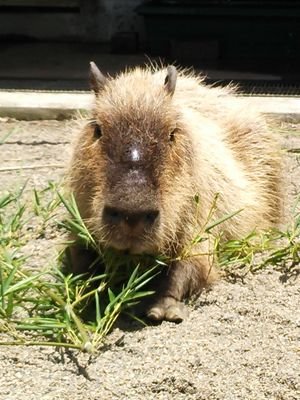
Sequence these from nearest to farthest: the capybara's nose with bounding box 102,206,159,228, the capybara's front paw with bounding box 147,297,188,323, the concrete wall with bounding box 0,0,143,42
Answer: the capybara's nose with bounding box 102,206,159,228, the capybara's front paw with bounding box 147,297,188,323, the concrete wall with bounding box 0,0,143,42

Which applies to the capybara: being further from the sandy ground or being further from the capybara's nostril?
the sandy ground

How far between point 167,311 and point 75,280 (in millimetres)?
395

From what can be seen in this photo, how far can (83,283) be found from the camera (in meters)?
3.26

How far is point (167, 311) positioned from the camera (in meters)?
3.20

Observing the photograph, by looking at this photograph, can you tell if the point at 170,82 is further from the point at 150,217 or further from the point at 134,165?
the point at 150,217

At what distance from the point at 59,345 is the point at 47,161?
94.5 inches

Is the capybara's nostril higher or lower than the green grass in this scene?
higher

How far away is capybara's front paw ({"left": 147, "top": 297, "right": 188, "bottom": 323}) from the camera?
3.16 m

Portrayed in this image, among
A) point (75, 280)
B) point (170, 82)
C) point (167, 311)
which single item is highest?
point (170, 82)

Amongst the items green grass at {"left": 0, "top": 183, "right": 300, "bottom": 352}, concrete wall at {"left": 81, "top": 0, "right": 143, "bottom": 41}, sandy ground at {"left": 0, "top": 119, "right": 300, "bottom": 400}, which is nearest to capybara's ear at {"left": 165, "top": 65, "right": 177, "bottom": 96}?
green grass at {"left": 0, "top": 183, "right": 300, "bottom": 352}

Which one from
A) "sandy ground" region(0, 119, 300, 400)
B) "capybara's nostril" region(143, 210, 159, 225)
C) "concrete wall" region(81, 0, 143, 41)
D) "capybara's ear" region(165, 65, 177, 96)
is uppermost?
"concrete wall" region(81, 0, 143, 41)

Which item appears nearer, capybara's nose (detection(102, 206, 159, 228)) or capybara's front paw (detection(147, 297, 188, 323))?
capybara's nose (detection(102, 206, 159, 228))

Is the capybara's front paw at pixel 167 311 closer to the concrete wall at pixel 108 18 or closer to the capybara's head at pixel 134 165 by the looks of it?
the capybara's head at pixel 134 165

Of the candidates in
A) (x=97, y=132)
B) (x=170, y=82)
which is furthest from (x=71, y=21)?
(x=97, y=132)
